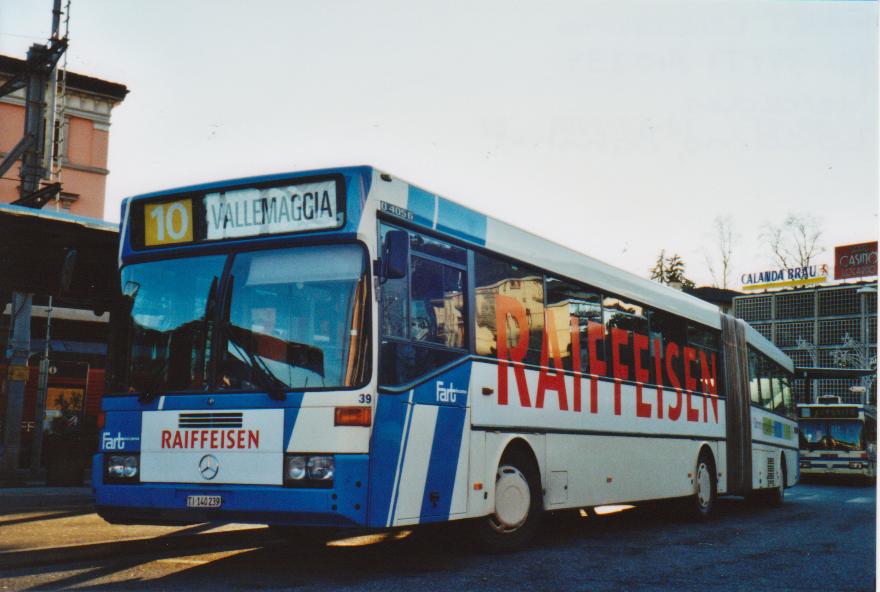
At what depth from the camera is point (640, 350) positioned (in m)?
12.6

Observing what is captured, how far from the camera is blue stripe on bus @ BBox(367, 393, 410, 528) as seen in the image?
7.21m

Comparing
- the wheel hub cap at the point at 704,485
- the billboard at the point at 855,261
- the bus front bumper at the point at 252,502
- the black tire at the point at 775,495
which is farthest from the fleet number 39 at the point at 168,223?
the billboard at the point at 855,261

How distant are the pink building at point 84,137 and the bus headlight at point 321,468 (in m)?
30.5

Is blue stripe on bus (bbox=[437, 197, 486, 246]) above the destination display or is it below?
above

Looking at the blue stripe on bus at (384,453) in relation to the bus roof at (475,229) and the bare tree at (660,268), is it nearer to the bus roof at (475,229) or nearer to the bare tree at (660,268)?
the bus roof at (475,229)

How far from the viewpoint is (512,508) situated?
30.4 feet

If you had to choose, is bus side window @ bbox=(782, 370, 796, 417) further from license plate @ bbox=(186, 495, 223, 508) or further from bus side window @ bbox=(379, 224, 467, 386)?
license plate @ bbox=(186, 495, 223, 508)

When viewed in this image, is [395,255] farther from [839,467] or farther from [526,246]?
[839,467]

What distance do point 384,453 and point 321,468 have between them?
500 mm

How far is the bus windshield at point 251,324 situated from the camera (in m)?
7.27

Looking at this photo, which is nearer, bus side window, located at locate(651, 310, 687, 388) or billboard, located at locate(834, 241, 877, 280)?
bus side window, located at locate(651, 310, 687, 388)

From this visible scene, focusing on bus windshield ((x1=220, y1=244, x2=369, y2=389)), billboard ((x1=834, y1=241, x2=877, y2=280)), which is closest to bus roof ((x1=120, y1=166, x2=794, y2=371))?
bus windshield ((x1=220, y1=244, x2=369, y2=389))

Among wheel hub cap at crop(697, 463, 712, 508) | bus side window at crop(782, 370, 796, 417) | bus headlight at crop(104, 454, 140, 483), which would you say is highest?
bus side window at crop(782, 370, 796, 417)

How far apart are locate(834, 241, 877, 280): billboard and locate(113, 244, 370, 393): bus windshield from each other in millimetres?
48002
